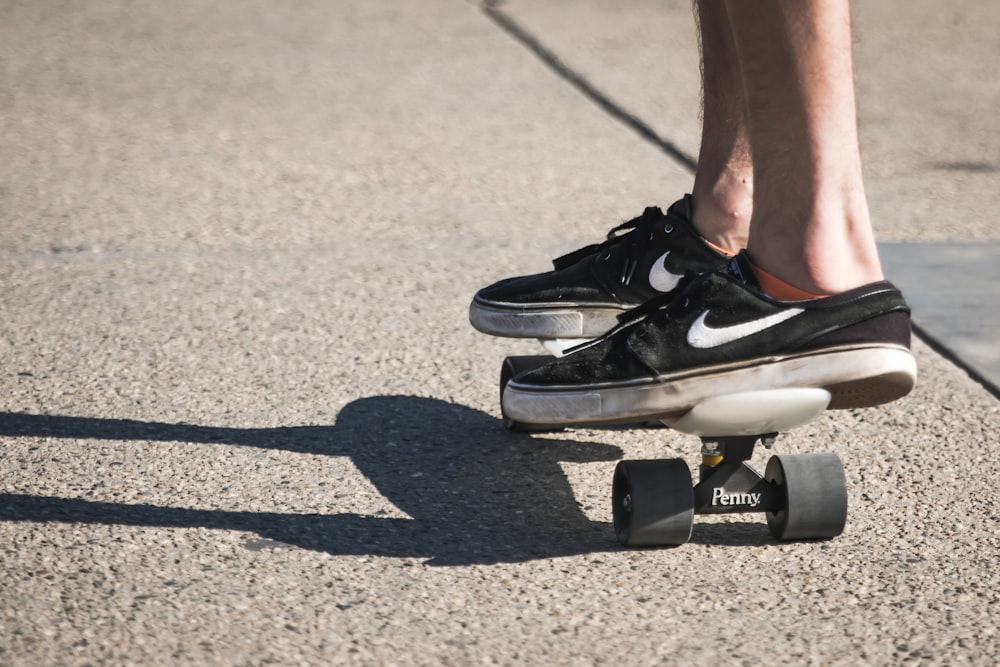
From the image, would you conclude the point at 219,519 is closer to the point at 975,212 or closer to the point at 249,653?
the point at 249,653

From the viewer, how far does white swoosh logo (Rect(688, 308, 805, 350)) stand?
2053mm

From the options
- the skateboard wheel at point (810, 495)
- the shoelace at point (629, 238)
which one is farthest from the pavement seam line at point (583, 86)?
the skateboard wheel at point (810, 495)

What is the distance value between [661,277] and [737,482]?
1.77 feet

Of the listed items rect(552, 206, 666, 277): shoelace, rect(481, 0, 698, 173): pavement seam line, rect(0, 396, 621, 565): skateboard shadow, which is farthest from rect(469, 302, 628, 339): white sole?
rect(481, 0, 698, 173): pavement seam line

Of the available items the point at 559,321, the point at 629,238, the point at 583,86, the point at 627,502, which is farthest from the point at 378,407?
the point at 583,86

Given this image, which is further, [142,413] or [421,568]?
[142,413]

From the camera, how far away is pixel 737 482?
7.04 feet

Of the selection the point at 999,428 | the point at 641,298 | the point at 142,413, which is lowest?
the point at 142,413

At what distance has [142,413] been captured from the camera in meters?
2.67

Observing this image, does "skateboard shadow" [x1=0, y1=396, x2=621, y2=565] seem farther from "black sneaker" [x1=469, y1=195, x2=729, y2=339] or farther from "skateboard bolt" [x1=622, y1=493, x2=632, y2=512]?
"black sneaker" [x1=469, y1=195, x2=729, y2=339]

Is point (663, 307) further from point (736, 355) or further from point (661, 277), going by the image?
point (661, 277)

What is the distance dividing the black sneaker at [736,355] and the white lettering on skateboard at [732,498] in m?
0.16

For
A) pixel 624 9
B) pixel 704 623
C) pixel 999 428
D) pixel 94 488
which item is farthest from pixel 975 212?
pixel 624 9

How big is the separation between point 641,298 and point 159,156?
8.90ft
